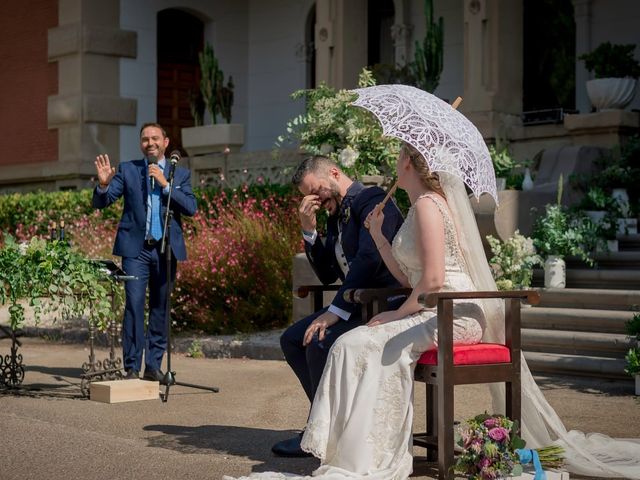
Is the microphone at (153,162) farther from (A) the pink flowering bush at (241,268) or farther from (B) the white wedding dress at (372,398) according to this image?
(B) the white wedding dress at (372,398)

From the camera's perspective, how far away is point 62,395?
9.00m

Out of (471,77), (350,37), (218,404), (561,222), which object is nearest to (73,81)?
(350,37)

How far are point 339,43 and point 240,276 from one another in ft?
20.7

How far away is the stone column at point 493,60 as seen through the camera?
1577 centimetres

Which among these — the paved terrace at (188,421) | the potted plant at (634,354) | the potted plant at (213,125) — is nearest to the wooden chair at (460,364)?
the paved terrace at (188,421)

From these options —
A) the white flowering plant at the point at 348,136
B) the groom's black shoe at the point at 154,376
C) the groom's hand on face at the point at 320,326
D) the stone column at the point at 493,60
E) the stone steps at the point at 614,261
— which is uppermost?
the stone column at the point at 493,60

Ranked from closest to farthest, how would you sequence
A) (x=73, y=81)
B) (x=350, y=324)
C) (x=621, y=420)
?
(x=350, y=324), (x=621, y=420), (x=73, y=81)

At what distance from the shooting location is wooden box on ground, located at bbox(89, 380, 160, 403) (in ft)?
28.1

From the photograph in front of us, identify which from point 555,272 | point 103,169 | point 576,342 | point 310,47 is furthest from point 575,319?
point 310,47

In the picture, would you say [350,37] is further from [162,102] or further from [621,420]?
[621,420]

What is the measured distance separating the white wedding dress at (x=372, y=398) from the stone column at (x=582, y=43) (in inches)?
445

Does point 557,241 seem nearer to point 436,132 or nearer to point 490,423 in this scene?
point 436,132

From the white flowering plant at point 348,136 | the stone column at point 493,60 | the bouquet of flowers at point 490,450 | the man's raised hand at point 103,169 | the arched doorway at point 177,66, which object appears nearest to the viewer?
the bouquet of flowers at point 490,450

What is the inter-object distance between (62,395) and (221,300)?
417 cm
